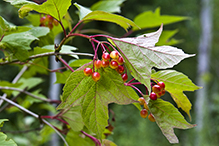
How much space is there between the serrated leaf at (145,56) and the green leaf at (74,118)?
0.16 metres

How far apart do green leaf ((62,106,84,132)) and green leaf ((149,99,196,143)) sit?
136 millimetres

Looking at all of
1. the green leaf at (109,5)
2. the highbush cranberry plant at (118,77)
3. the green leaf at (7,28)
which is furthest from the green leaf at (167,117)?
the green leaf at (109,5)

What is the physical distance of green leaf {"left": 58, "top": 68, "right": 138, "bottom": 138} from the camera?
24 cm

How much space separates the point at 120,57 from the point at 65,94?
8 cm

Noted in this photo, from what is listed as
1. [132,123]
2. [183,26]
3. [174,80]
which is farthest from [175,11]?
[174,80]

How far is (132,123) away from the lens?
10.8 ft

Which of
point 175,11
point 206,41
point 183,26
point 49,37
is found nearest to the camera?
point 49,37

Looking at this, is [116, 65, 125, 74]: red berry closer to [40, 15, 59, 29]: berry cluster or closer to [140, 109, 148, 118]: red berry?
[140, 109, 148, 118]: red berry

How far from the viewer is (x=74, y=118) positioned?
1.16 ft

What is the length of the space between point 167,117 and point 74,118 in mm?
172

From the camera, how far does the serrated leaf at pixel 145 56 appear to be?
22 centimetres

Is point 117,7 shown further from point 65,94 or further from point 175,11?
point 175,11

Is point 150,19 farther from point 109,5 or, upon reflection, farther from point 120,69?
point 120,69

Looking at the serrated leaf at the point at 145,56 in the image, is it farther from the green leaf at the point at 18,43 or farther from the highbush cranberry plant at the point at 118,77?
the green leaf at the point at 18,43
